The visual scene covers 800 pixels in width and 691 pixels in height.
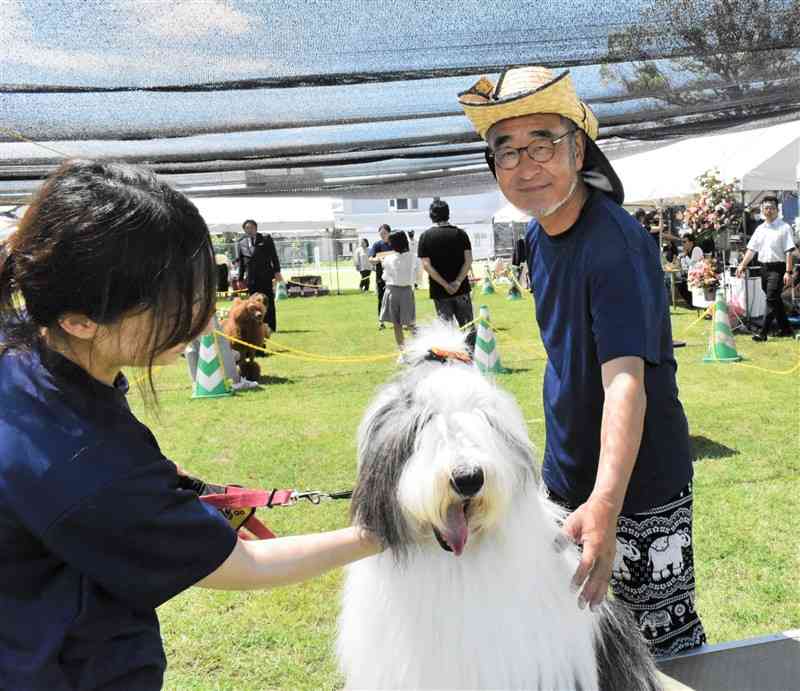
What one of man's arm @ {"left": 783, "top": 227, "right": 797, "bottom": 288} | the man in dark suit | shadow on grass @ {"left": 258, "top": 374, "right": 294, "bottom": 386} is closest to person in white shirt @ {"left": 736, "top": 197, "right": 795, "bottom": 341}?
man's arm @ {"left": 783, "top": 227, "right": 797, "bottom": 288}

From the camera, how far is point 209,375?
8.05m

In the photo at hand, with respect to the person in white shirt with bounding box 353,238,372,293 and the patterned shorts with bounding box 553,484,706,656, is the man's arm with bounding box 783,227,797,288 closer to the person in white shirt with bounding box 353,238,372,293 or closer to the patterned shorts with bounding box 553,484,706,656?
the patterned shorts with bounding box 553,484,706,656

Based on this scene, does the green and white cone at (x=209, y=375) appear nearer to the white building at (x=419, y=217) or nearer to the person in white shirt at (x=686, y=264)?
the person in white shirt at (x=686, y=264)

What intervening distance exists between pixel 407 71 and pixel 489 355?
5.61m

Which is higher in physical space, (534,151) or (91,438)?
(534,151)

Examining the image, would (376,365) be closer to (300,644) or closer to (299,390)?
(299,390)

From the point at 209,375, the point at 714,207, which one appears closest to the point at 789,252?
the point at 714,207

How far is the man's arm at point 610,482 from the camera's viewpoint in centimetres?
143

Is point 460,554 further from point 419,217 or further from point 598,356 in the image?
point 419,217

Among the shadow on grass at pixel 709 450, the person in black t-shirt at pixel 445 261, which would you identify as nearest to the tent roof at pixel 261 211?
the person in black t-shirt at pixel 445 261

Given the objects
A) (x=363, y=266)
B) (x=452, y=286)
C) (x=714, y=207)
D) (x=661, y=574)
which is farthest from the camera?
(x=363, y=266)

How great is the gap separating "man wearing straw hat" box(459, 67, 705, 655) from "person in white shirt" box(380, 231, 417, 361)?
748 centimetres

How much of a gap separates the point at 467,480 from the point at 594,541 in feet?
0.95

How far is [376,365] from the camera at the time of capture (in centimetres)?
969
